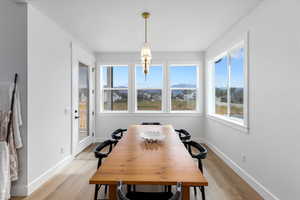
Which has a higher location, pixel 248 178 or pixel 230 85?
pixel 230 85

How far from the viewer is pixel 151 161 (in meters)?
1.54

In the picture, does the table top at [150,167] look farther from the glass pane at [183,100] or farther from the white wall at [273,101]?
the glass pane at [183,100]

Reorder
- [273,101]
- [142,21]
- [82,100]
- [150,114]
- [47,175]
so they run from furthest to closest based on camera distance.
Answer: [150,114]
[82,100]
[142,21]
[47,175]
[273,101]

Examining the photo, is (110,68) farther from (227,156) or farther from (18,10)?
(227,156)

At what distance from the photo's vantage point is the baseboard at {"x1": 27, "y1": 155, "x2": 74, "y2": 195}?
2.44 metres

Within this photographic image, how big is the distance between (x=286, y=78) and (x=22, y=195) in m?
3.61

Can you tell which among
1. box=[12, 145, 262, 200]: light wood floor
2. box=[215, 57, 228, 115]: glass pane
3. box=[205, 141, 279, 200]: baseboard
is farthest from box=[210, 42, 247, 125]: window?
box=[12, 145, 262, 200]: light wood floor

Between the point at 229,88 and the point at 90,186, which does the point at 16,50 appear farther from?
the point at 229,88

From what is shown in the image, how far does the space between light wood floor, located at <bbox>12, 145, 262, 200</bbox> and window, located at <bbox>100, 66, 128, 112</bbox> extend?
6.67 ft

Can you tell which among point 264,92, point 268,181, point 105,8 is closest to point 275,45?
point 264,92

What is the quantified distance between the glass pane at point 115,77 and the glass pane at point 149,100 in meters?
0.55

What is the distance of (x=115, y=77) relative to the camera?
5.18m

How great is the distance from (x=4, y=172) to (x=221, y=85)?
4139 mm

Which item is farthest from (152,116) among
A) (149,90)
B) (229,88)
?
(229,88)
